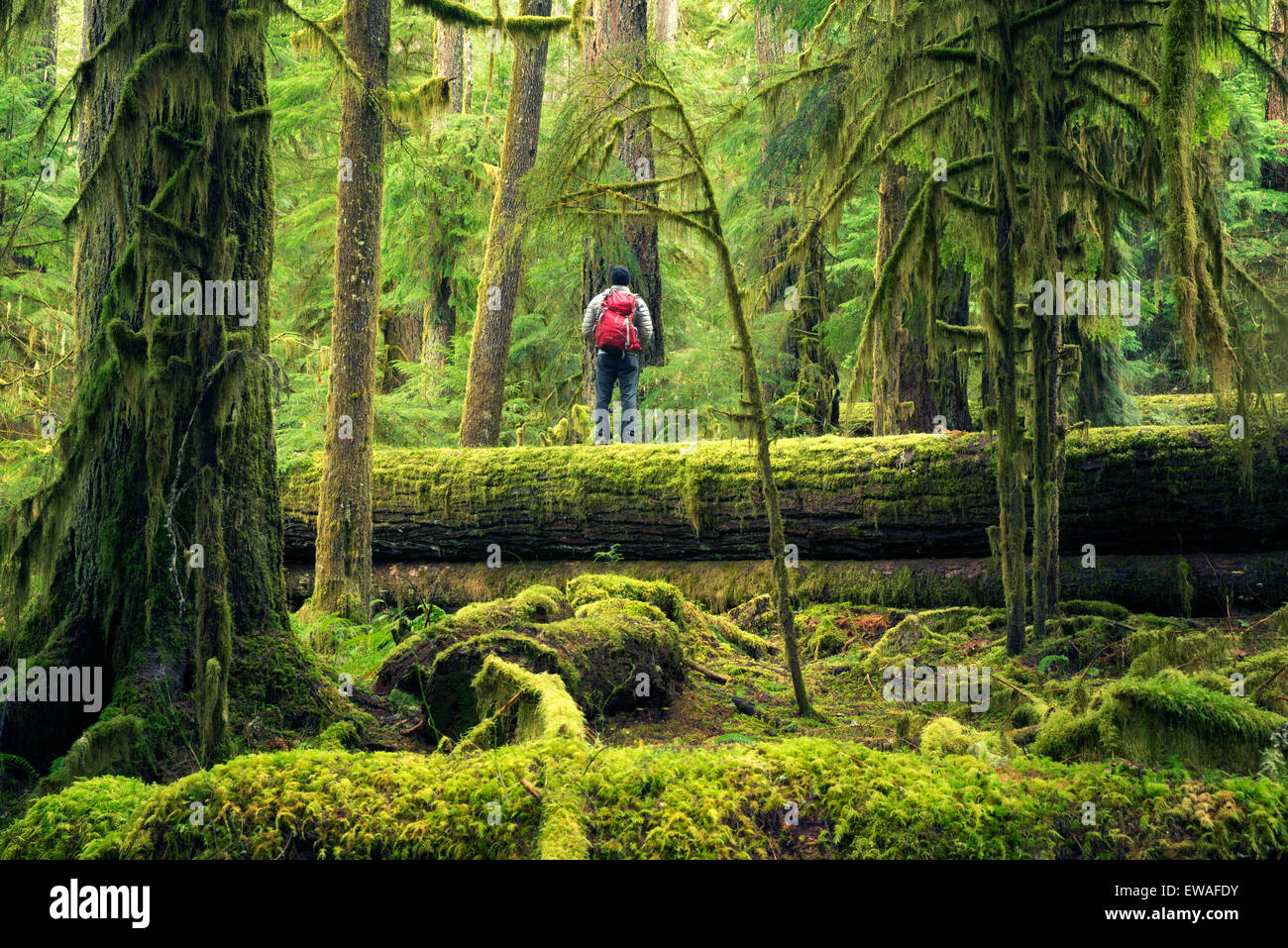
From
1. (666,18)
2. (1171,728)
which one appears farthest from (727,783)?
(666,18)

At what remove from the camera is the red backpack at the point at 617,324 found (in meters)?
11.7

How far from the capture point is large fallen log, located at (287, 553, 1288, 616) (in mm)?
7848

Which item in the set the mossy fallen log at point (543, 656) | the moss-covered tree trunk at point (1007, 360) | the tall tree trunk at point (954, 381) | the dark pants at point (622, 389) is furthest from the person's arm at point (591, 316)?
the moss-covered tree trunk at point (1007, 360)

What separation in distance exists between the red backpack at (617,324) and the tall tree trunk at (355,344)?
10.6ft

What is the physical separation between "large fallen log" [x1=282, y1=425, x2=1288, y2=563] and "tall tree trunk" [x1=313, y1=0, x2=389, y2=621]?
4.57 feet

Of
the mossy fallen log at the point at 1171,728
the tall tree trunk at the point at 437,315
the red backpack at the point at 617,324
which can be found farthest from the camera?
the tall tree trunk at the point at 437,315

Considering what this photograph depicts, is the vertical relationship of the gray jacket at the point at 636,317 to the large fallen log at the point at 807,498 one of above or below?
above

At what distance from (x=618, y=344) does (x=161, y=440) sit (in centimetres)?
753

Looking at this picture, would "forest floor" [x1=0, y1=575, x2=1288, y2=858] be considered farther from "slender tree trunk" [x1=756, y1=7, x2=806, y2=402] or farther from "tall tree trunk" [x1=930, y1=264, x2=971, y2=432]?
"slender tree trunk" [x1=756, y1=7, x2=806, y2=402]

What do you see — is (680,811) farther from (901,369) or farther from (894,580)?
(901,369)

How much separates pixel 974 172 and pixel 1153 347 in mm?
14078

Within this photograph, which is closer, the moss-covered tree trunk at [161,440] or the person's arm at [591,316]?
the moss-covered tree trunk at [161,440]

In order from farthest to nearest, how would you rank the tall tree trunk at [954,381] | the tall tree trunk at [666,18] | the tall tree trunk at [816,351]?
the tall tree trunk at [666,18]
the tall tree trunk at [816,351]
the tall tree trunk at [954,381]

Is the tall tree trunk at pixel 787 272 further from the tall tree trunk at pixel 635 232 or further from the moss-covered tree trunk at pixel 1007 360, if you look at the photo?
the moss-covered tree trunk at pixel 1007 360
